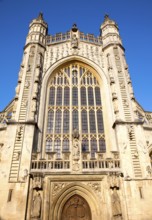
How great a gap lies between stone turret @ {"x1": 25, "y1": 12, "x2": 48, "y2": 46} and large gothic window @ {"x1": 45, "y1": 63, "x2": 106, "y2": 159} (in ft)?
13.1

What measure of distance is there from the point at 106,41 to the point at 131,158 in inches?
497

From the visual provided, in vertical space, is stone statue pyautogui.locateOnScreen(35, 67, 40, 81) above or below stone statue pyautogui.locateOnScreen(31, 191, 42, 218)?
above

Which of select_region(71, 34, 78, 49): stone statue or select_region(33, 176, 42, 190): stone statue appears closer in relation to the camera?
select_region(33, 176, 42, 190): stone statue

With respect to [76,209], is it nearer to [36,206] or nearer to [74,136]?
[36,206]

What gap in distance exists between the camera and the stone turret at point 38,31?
19747 millimetres

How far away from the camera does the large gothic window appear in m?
14.6

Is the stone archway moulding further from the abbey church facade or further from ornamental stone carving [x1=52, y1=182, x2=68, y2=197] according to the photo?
ornamental stone carving [x1=52, y1=182, x2=68, y2=197]

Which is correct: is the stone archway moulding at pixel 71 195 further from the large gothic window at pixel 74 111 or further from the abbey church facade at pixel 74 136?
the large gothic window at pixel 74 111

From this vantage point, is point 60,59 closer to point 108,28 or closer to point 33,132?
point 108,28

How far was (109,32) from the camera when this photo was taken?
2092 centimetres

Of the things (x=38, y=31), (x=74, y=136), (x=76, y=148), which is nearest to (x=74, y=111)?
(x=74, y=136)

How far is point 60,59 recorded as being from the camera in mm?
18906

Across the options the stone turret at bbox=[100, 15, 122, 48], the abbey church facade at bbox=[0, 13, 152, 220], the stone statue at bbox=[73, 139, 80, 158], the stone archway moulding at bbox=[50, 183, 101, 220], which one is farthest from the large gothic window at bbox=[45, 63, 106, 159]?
the stone turret at bbox=[100, 15, 122, 48]

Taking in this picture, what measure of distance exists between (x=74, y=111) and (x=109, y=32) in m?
10.1
